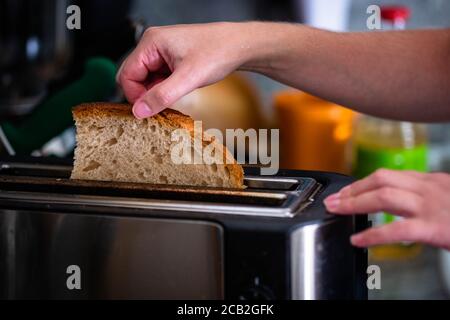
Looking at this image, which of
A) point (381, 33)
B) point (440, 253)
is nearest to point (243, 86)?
point (440, 253)

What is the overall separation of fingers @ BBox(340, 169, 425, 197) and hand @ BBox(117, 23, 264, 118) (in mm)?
232

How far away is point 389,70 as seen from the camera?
1.15m

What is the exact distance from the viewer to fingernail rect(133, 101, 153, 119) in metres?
0.91

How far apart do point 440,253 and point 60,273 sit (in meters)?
1.08

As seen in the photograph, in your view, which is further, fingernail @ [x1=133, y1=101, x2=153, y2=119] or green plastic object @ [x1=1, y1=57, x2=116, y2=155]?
green plastic object @ [x1=1, y1=57, x2=116, y2=155]

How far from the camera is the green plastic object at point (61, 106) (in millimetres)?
1270

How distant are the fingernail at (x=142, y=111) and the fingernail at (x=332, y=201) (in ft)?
0.70

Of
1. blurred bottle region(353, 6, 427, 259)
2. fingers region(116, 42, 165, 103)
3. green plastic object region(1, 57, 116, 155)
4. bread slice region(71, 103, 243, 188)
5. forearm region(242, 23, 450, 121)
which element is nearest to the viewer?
bread slice region(71, 103, 243, 188)

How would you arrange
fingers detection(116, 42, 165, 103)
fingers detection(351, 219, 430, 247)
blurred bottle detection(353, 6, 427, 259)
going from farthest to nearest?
blurred bottle detection(353, 6, 427, 259) < fingers detection(116, 42, 165, 103) < fingers detection(351, 219, 430, 247)

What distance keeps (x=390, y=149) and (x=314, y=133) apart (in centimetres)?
16

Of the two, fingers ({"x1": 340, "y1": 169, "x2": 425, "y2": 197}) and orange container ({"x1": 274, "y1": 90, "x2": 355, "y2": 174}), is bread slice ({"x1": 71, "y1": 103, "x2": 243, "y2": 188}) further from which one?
orange container ({"x1": 274, "y1": 90, "x2": 355, "y2": 174})

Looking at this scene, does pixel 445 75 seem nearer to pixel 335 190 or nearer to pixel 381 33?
pixel 381 33

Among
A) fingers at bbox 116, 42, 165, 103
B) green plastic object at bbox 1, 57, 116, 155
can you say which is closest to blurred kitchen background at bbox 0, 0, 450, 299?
green plastic object at bbox 1, 57, 116, 155

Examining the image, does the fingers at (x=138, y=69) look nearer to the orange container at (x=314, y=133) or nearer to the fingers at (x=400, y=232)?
the fingers at (x=400, y=232)
